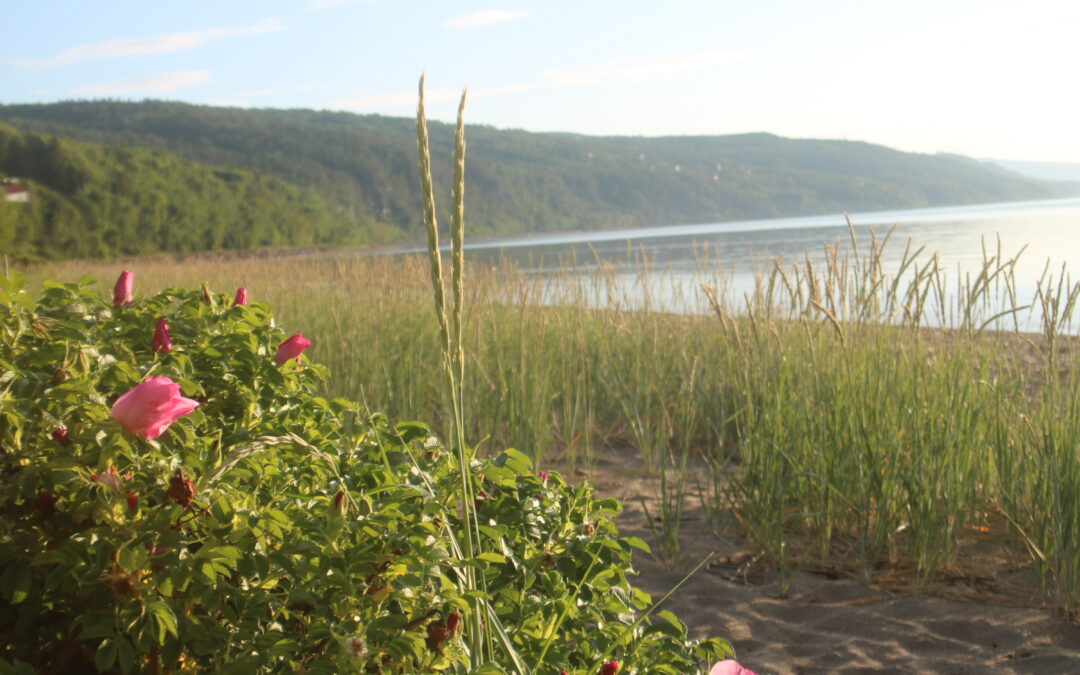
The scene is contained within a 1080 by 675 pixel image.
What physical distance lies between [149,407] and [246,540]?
0.61ft

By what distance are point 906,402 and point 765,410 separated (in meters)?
0.48

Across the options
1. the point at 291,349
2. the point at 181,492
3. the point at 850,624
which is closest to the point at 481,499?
the point at 291,349

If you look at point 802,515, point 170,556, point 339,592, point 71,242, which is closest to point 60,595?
point 170,556

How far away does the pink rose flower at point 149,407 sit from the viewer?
875 millimetres

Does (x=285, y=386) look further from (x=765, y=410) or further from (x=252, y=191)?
(x=252, y=191)

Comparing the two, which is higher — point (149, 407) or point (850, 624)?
point (149, 407)

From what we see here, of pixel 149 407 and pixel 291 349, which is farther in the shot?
pixel 291 349

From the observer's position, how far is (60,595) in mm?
1008

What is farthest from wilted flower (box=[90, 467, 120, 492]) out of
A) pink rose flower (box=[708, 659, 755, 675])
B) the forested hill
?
the forested hill

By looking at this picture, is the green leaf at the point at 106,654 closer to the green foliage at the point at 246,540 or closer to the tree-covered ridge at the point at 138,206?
the green foliage at the point at 246,540

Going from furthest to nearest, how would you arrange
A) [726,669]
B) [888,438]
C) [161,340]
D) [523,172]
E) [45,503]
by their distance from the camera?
[523,172] → [888,438] → [161,340] → [726,669] → [45,503]

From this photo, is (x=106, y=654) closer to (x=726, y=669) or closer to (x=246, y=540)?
(x=246, y=540)

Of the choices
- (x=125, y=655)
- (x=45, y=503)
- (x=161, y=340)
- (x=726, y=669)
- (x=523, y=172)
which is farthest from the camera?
(x=523, y=172)

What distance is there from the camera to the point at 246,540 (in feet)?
2.95
